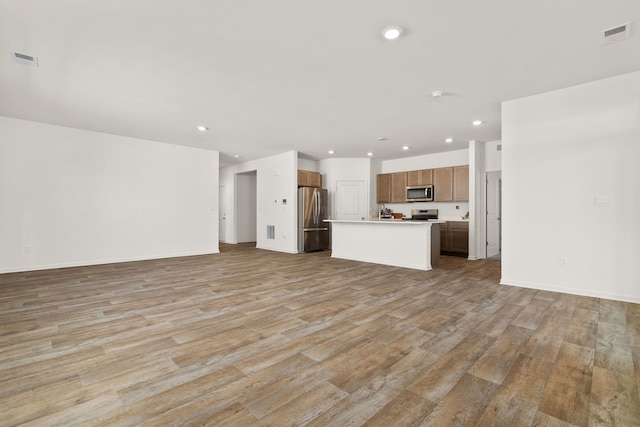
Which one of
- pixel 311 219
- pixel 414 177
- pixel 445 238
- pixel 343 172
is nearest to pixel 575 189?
pixel 445 238

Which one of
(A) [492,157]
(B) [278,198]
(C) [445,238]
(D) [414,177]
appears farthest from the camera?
(B) [278,198]

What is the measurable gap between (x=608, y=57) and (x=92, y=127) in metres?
8.04

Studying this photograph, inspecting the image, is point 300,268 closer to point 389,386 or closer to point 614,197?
point 389,386

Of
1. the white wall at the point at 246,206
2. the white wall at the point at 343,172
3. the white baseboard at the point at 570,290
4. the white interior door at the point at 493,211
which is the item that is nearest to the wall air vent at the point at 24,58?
the white baseboard at the point at 570,290

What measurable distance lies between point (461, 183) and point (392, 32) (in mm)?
5532

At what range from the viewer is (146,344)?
234 centimetres

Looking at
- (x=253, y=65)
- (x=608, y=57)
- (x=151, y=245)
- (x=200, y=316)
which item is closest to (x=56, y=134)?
(x=151, y=245)

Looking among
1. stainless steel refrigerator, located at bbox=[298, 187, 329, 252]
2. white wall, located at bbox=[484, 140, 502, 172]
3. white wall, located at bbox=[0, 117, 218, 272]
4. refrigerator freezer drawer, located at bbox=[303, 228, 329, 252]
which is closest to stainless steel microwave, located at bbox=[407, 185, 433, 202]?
white wall, located at bbox=[484, 140, 502, 172]

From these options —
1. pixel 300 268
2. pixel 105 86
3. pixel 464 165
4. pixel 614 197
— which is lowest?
pixel 300 268

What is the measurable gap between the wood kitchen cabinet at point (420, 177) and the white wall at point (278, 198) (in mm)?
3284

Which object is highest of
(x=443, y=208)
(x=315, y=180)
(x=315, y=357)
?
(x=315, y=180)

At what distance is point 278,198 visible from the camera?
8.22 meters

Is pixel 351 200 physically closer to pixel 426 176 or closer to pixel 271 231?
pixel 426 176

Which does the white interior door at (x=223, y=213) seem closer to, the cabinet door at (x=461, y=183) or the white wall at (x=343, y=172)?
the white wall at (x=343, y=172)
